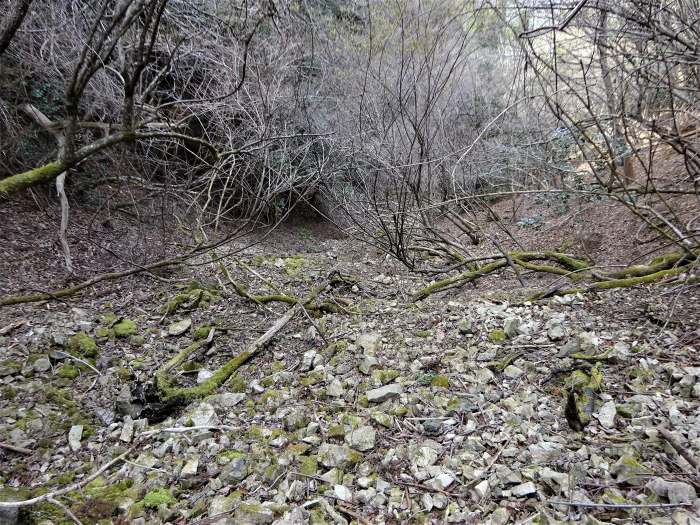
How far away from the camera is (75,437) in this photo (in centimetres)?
233

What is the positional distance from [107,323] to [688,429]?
3925mm

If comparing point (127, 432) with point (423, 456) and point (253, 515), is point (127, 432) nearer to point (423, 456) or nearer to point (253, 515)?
point (253, 515)

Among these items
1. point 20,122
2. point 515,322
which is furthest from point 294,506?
point 20,122

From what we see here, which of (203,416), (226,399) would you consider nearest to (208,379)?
(226,399)

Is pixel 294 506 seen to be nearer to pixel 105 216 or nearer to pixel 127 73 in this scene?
pixel 127 73

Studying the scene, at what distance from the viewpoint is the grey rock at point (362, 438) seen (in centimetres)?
192

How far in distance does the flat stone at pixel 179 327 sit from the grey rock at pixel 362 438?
2170mm

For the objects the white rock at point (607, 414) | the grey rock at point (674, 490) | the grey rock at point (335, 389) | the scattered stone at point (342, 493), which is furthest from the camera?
the grey rock at point (335, 389)

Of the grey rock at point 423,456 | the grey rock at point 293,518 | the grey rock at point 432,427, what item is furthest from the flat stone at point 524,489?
the grey rock at point 293,518

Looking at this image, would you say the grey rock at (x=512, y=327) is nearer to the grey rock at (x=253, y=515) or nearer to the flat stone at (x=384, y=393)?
the flat stone at (x=384, y=393)

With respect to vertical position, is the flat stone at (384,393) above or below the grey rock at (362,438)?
above

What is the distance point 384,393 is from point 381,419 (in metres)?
0.21

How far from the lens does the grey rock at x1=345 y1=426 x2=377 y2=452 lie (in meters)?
1.92

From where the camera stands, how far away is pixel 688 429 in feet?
5.32
